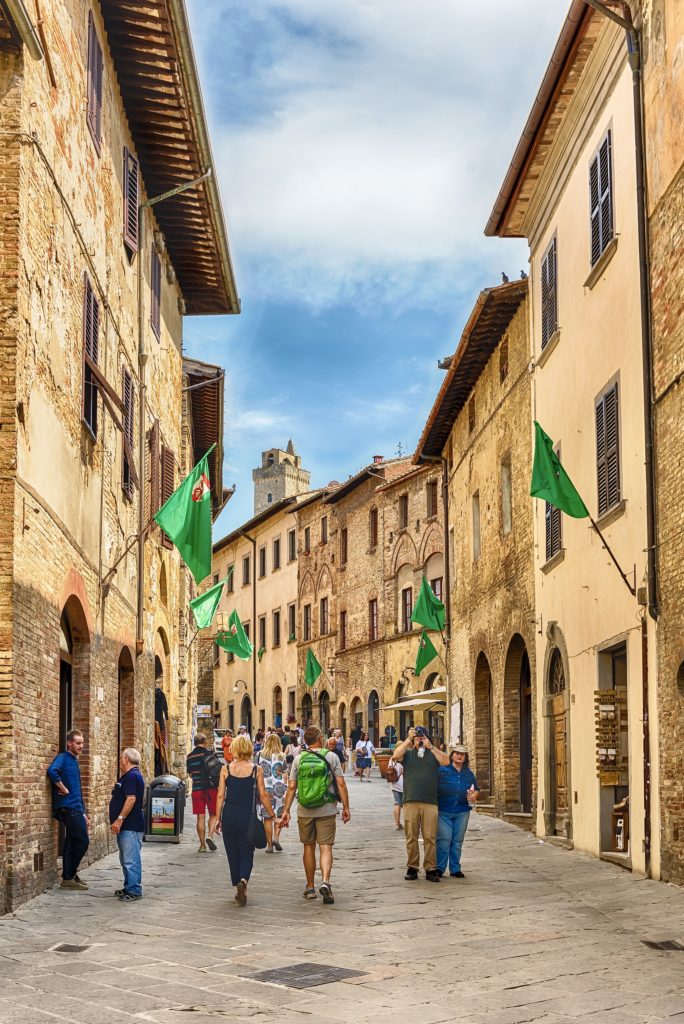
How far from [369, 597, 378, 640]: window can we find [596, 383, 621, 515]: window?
29.8 meters

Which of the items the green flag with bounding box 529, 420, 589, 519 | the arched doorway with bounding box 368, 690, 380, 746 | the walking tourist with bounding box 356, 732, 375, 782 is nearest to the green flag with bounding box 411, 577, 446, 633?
the walking tourist with bounding box 356, 732, 375, 782

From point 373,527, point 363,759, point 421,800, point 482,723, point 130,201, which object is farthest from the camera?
point 373,527

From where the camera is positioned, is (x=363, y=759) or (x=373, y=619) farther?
(x=373, y=619)

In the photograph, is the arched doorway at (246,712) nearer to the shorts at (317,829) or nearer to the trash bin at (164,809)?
the trash bin at (164,809)

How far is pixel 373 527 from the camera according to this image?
46.2 meters

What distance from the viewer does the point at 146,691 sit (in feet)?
64.9

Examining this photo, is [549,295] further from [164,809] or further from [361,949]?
[361,949]

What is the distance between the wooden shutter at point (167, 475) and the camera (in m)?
22.4

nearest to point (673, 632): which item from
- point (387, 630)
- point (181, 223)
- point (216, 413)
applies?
point (181, 223)

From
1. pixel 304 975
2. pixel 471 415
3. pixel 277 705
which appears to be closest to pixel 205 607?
pixel 471 415

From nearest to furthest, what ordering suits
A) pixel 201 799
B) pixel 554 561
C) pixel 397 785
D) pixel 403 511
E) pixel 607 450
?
pixel 607 450, pixel 201 799, pixel 554 561, pixel 397 785, pixel 403 511

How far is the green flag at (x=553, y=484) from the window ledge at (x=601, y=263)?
224 centimetres

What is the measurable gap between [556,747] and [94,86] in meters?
10.6

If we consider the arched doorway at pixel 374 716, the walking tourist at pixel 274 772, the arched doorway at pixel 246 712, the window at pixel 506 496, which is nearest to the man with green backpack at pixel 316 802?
the walking tourist at pixel 274 772
